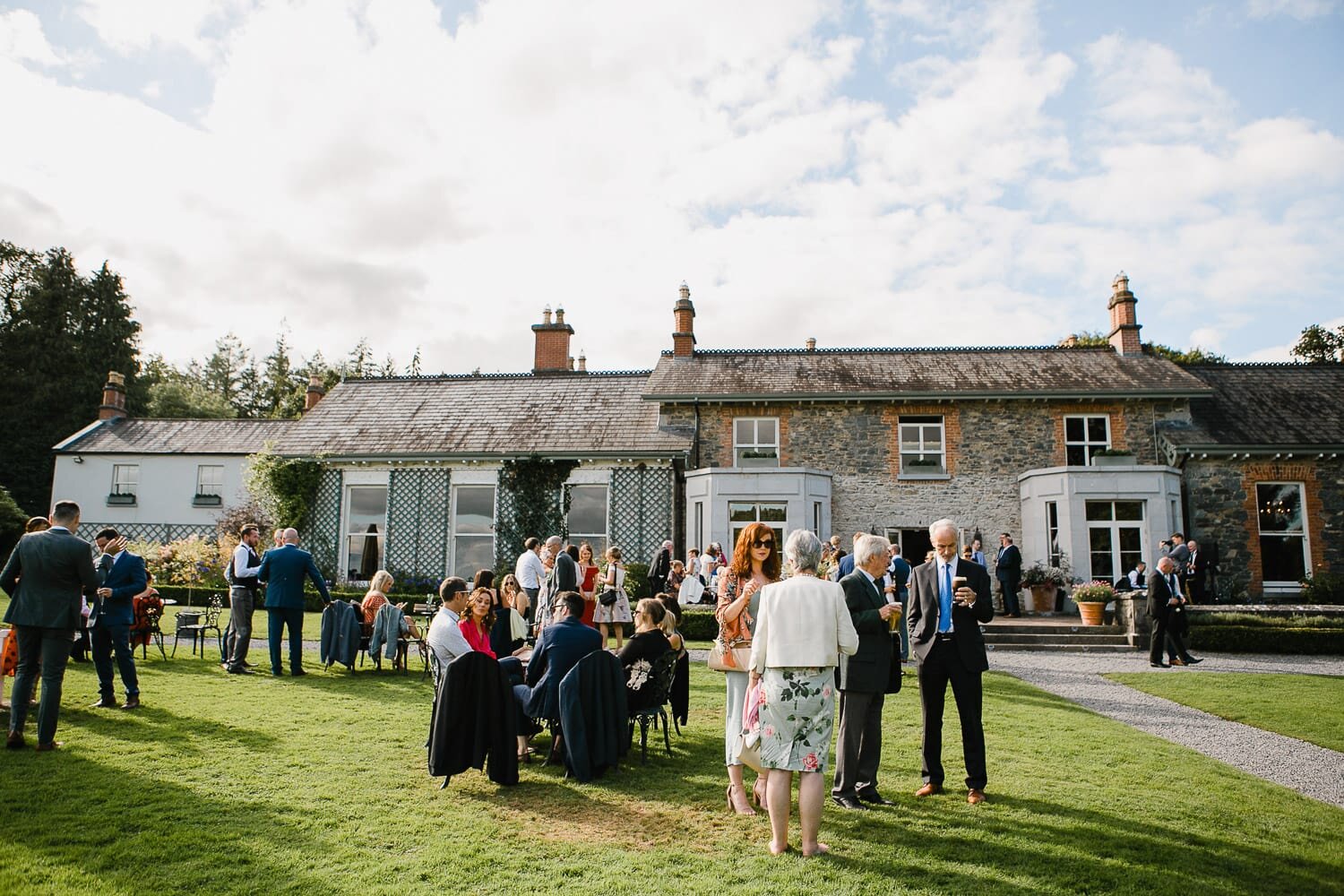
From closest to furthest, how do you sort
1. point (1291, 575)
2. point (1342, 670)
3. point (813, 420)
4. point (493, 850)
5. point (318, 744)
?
point (493, 850), point (318, 744), point (1342, 670), point (1291, 575), point (813, 420)

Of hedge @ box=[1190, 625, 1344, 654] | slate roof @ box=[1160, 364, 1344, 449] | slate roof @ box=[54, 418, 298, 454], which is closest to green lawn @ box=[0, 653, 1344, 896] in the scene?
hedge @ box=[1190, 625, 1344, 654]

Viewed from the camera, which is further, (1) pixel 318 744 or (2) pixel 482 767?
(1) pixel 318 744

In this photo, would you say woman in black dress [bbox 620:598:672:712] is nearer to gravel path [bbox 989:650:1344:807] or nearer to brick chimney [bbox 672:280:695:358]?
gravel path [bbox 989:650:1344:807]

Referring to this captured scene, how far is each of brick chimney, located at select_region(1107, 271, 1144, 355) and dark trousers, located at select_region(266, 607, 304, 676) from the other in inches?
856

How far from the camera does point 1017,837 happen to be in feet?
16.4

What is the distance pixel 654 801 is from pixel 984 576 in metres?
2.85

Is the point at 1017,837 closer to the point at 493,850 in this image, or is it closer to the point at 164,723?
the point at 493,850

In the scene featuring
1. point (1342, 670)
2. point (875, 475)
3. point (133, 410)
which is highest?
point (133, 410)

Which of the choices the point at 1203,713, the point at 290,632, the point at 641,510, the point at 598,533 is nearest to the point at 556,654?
the point at 290,632

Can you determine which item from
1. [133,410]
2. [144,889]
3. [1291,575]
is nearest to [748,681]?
[144,889]

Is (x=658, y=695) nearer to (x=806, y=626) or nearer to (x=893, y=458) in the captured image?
(x=806, y=626)

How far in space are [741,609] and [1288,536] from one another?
20.6 m

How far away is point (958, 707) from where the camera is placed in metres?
5.80

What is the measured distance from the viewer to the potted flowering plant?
1609 cm
